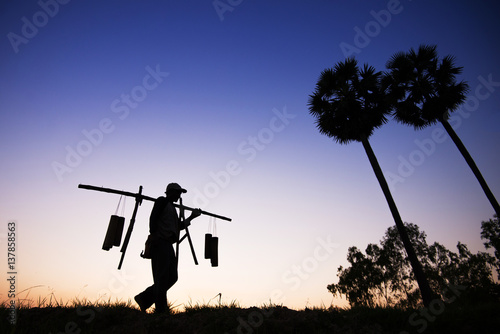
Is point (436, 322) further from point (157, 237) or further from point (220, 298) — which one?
point (157, 237)

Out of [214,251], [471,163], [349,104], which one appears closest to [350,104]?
[349,104]

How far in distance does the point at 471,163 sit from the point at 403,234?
14.1 feet

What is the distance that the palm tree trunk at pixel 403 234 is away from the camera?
9.25 meters

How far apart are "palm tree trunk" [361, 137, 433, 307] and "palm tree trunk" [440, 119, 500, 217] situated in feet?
11.0

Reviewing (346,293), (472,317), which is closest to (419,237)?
(346,293)

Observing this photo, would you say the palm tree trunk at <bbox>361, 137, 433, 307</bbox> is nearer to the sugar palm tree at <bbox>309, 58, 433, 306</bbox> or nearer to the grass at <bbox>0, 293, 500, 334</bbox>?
the sugar palm tree at <bbox>309, 58, 433, 306</bbox>

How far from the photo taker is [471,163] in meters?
11.0

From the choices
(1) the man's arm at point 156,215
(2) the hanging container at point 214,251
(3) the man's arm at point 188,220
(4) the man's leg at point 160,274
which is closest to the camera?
(4) the man's leg at point 160,274

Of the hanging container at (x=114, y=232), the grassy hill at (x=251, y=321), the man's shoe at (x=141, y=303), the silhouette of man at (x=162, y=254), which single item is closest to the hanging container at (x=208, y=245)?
the silhouette of man at (x=162, y=254)

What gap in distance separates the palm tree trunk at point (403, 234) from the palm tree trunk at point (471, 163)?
3342mm

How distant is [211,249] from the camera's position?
7.11 metres

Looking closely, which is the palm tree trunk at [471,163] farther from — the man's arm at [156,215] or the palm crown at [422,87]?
the man's arm at [156,215]

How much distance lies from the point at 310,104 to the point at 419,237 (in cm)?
2304

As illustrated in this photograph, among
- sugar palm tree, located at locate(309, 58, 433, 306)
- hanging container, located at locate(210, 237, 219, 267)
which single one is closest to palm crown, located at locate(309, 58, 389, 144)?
Answer: sugar palm tree, located at locate(309, 58, 433, 306)
